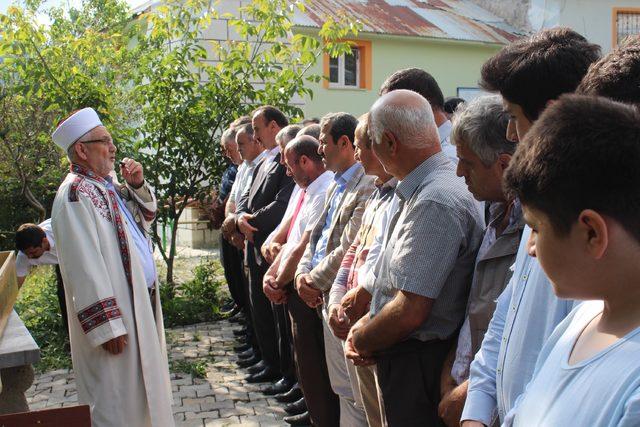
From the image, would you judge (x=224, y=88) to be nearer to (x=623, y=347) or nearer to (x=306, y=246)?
(x=306, y=246)

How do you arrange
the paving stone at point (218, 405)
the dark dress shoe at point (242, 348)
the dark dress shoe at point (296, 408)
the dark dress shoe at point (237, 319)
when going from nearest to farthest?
the dark dress shoe at point (296, 408)
the paving stone at point (218, 405)
the dark dress shoe at point (242, 348)
the dark dress shoe at point (237, 319)

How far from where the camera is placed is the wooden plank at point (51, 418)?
7.80ft

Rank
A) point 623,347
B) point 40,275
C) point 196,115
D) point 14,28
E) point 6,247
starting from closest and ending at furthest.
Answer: point 623,347, point 14,28, point 196,115, point 40,275, point 6,247

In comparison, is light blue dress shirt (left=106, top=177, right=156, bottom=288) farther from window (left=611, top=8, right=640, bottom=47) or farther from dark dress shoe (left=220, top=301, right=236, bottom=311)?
window (left=611, top=8, right=640, bottom=47)

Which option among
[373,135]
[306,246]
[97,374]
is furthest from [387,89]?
[97,374]

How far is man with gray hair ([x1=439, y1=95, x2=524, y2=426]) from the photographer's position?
2.53 meters

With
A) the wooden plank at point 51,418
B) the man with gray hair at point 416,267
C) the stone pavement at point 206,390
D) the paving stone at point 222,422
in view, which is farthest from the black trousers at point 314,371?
the wooden plank at point 51,418

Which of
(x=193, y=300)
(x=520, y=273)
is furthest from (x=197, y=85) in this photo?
(x=520, y=273)

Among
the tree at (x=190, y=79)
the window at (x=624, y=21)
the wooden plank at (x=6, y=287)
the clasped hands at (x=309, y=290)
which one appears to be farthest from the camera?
the window at (x=624, y=21)

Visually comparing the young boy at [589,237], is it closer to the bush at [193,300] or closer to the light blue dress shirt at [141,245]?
the light blue dress shirt at [141,245]

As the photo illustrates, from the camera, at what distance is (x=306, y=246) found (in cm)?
470

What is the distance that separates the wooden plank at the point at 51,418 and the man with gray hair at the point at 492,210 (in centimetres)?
123

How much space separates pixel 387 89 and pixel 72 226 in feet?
6.20

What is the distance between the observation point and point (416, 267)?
2.75 meters
